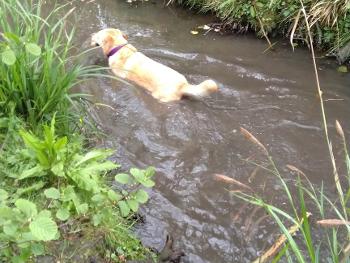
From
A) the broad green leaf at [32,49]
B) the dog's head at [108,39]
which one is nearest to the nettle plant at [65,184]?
the broad green leaf at [32,49]

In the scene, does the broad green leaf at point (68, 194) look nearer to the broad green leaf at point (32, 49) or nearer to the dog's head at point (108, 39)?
the broad green leaf at point (32, 49)

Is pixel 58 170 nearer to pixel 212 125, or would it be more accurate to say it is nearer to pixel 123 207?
pixel 123 207

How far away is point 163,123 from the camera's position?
14.1ft

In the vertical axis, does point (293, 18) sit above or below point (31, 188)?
above

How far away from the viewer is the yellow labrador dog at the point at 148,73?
451 cm

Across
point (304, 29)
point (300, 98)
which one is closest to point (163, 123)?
point (300, 98)

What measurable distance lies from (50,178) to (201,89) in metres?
2.18

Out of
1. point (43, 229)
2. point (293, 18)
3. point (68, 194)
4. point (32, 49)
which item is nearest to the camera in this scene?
point (43, 229)

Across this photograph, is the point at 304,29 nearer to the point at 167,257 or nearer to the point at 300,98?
the point at 300,98

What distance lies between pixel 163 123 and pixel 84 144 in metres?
1.14

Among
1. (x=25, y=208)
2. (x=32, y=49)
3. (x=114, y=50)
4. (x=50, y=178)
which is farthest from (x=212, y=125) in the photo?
(x=25, y=208)

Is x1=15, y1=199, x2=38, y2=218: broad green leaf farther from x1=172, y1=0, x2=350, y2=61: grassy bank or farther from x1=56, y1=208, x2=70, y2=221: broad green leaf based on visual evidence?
x1=172, y1=0, x2=350, y2=61: grassy bank

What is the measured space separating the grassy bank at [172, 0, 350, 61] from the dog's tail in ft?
4.81

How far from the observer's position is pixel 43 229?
1694 mm
